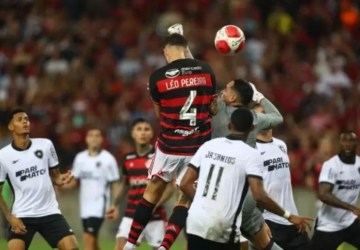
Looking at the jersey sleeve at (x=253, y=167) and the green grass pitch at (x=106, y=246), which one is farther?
the green grass pitch at (x=106, y=246)

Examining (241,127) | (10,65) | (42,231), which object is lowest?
(42,231)

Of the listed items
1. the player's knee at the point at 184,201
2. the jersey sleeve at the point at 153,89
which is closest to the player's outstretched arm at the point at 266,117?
the jersey sleeve at the point at 153,89

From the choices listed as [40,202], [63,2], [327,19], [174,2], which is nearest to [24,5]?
[63,2]

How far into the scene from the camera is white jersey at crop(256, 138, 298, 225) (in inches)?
533

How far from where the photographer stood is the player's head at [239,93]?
39.4 ft

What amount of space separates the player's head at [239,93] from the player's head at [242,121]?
0.82m

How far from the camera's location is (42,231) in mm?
13656

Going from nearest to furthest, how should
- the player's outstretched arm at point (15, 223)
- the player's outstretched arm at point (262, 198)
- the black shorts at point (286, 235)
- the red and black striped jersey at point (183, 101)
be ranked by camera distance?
the player's outstretched arm at point (262, 198), the red and black striped jersey at point (183, 101), the player's outstretched arm at point (15, 223), the black shorts at point (286, 235)

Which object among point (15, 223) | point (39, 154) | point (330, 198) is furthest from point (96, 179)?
point (15, 223)

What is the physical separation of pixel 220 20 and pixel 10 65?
4.58 m

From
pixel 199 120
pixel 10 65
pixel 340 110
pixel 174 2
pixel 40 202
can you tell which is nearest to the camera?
pixel 199 120

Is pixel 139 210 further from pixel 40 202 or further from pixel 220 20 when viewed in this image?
pixel 220 20

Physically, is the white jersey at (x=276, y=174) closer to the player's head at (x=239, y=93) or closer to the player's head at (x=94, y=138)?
the player's head at (x=239, y=93)

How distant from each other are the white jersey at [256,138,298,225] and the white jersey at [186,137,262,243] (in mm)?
2397
